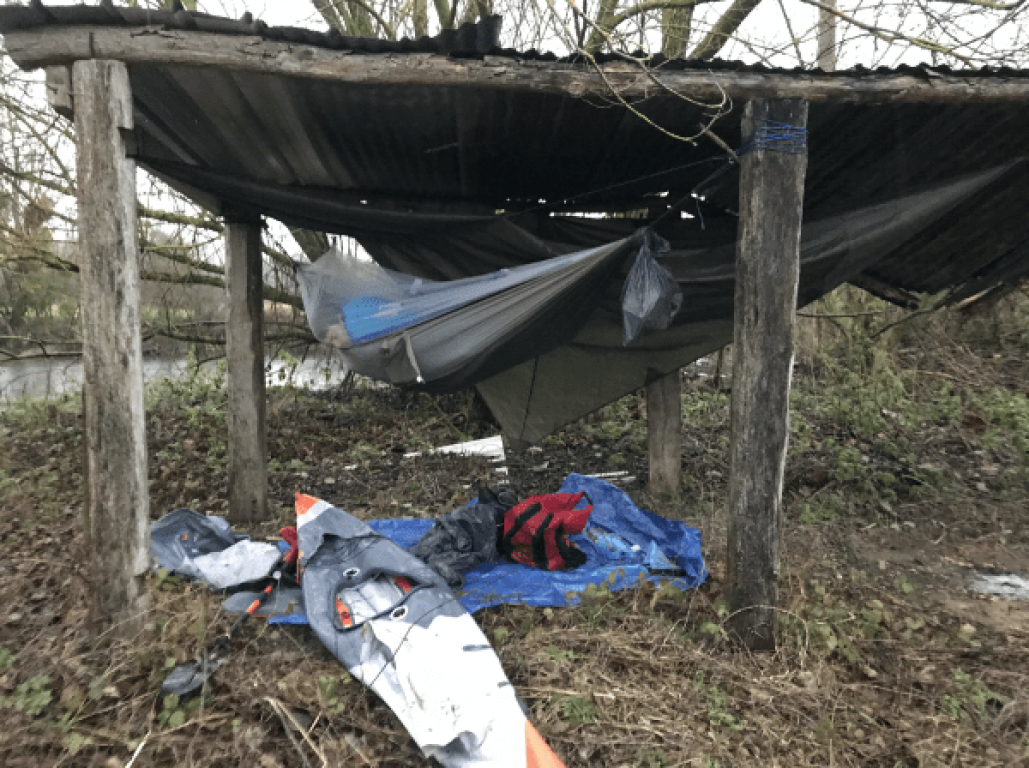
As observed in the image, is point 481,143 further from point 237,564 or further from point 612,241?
point 237,564

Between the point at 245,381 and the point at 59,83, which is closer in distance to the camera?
the point at 59,83

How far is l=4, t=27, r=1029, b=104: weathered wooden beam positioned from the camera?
197 centimetres

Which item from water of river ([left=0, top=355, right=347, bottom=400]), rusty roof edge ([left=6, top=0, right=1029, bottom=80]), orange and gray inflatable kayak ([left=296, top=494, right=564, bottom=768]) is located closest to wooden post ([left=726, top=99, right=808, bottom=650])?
rusty roof edge ([left=6, top=0, right=1029, bottom=80])

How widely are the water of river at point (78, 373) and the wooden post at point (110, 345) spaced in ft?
7.66

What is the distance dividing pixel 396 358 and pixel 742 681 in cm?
176

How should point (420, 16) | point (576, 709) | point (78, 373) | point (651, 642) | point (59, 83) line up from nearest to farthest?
point (576, 709), point (59, 83), point (651, 642), point (420, 16), point (78, 373)

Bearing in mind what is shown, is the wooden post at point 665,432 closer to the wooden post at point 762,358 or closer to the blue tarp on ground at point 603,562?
the blue tarp on ground at point 603,562

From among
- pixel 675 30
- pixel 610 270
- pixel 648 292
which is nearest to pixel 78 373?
pixel 610 270

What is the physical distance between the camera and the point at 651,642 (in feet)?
7.00

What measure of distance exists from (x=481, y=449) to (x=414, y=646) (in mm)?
2584

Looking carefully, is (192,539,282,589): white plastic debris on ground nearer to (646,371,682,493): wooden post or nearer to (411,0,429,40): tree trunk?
(646,371,682,493): wooden post

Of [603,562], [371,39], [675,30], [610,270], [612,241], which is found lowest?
[603,562]

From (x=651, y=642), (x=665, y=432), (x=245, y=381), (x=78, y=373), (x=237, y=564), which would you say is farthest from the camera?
(x=78, y=373)

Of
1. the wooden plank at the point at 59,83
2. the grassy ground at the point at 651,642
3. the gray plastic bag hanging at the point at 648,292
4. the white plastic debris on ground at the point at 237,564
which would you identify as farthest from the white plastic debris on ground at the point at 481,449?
the wooden plank at the point at 59,83
